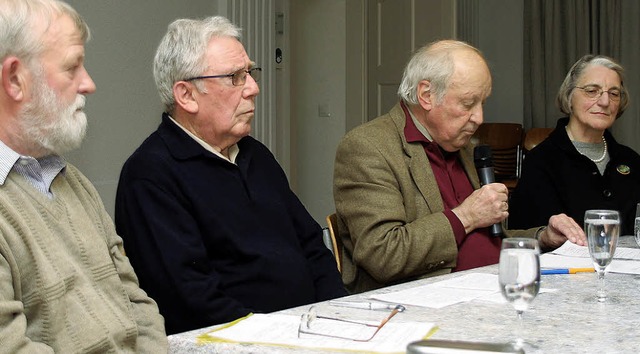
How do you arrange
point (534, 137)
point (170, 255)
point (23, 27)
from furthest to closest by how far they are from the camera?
point (534, 137), point (170, 255), point (23, 27)

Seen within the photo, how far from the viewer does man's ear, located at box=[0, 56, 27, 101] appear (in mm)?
1592

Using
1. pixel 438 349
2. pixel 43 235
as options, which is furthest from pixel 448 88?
pixel 438 349

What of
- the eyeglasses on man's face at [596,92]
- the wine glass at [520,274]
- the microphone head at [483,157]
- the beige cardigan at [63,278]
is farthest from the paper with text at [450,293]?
the eyeglasses on man's face at [596,92]

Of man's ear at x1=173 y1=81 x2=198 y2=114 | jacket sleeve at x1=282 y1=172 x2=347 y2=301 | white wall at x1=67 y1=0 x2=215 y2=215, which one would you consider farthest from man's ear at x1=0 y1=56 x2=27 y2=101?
white wall at x1=67 y1=0 x2=215 y2=215

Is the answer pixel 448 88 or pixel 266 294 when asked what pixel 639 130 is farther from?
pixel 266 294

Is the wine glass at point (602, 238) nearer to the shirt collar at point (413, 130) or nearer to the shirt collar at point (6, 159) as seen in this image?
the shirt collar at point (413, 130)

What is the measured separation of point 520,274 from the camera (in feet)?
4.85

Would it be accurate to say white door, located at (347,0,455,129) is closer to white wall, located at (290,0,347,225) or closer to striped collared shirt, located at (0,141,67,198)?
white wall, located at (290,0,347,225)

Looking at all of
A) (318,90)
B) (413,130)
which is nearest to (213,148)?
(413,130)

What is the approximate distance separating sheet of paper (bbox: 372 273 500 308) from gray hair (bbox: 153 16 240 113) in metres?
0.86

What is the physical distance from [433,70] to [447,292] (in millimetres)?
1033

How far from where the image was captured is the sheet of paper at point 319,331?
141cm

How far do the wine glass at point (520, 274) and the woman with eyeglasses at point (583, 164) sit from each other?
68.9 inches

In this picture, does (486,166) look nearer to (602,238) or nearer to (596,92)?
(602,238)
